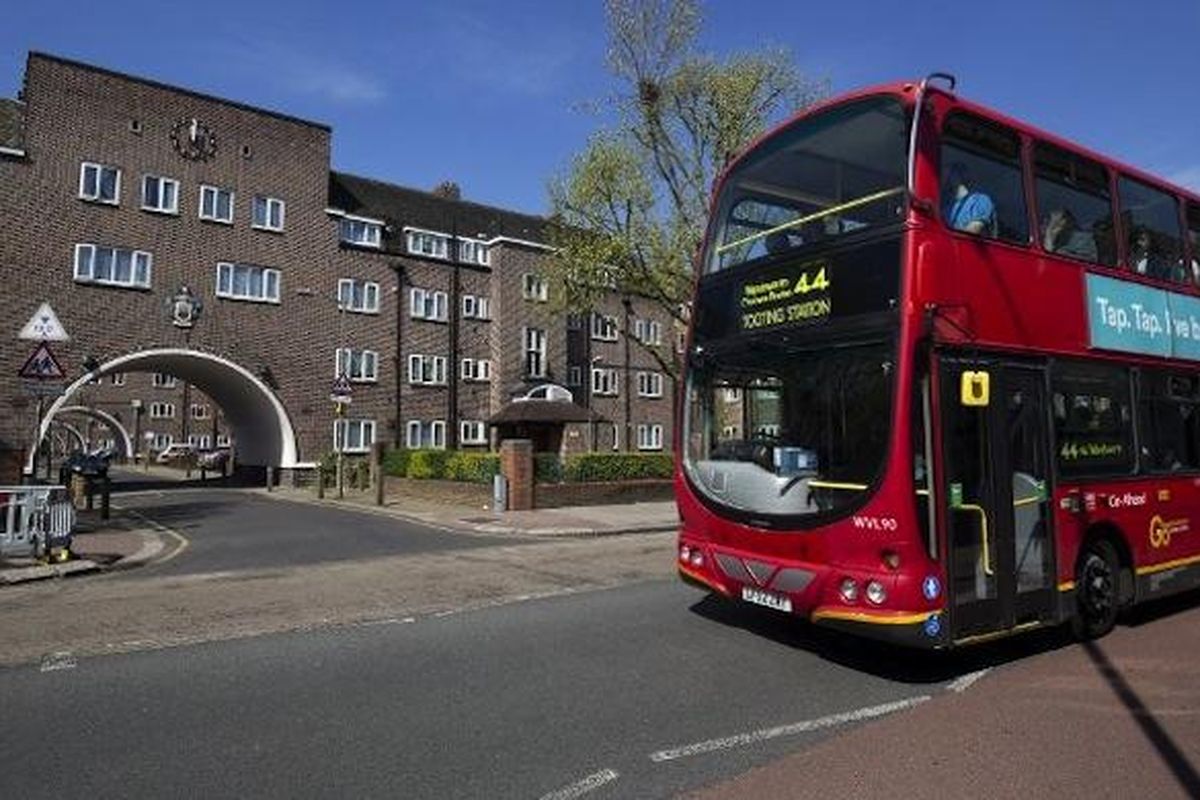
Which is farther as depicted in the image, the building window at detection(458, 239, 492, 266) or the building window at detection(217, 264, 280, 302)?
the building window at detection(458, 239, 492, 266)

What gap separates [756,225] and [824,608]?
330 cm

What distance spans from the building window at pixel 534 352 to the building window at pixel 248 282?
11275 mm

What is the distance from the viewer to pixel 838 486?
698 centimetres

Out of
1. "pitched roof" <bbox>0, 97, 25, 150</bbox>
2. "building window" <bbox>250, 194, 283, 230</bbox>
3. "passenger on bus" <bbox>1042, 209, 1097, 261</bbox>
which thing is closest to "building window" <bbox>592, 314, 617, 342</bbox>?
"building window" <bbox>250, 194, 283, 230</bbox>

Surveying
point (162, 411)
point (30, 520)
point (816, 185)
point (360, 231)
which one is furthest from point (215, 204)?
point (162, 411)

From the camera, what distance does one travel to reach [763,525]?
7.45 metres

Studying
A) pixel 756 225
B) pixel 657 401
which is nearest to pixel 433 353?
pixel 657 401

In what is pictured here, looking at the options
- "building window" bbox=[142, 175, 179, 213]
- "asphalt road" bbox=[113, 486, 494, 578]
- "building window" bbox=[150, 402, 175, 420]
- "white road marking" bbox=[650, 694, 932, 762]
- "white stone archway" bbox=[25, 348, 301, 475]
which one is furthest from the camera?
"building window" bbox=[150, 402, 175, 420]

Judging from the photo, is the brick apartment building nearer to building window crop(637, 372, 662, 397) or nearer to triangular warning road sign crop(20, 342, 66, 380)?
building window crop(637, 372, 662, 397)

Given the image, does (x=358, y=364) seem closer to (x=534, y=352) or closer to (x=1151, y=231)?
(x=534, y=352)

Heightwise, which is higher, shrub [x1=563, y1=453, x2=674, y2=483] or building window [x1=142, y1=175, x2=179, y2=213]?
building window [x1=142, y1=175, x2=179, y2=213]

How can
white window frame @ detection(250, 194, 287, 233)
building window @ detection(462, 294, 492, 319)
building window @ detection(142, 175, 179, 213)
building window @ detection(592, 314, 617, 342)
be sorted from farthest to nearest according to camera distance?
1. building window @ detection(592, 314, 617, 342)
2. building window @ detection(462, 294, 492, 319)
3. white window frame @ detection(250, 194, 287, 233)
4. building window @ detection(142, 175, 179, 213)

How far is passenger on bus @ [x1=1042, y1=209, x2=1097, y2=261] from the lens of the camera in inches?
318

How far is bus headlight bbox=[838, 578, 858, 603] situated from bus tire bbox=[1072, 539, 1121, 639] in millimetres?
2479
